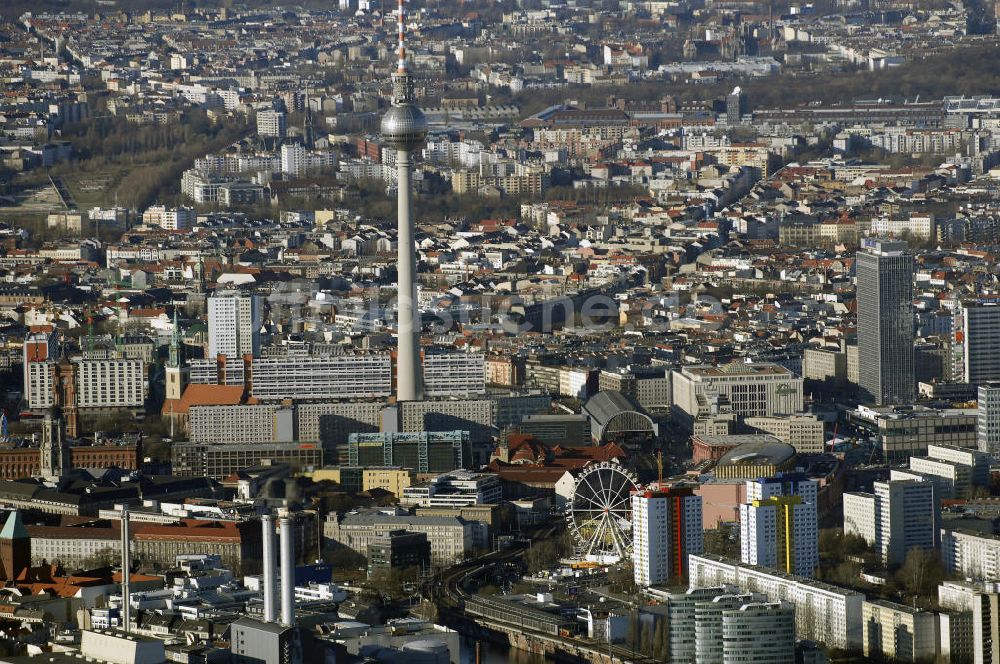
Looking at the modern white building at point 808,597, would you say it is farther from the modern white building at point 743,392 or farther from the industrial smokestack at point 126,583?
the modern white building at point 743,392

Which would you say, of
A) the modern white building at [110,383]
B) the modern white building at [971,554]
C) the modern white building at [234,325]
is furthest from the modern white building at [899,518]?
the modern white building at [234,325]

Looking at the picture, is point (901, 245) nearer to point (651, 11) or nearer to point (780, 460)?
point (780, 460)

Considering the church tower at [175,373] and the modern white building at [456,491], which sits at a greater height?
the church tower at [175,373]

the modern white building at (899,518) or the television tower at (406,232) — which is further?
the television tower at (406,232)

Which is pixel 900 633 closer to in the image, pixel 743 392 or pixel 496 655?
pixel 496 655

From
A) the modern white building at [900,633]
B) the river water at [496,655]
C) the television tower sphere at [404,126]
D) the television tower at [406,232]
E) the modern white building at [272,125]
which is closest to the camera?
the modern white building at [900,633]

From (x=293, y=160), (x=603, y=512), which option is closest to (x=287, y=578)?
(x=603, y=512)

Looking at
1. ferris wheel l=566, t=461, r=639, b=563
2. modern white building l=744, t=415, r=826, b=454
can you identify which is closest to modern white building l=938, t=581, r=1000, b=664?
ferris wheel l=566, t=461, r=639, b=563

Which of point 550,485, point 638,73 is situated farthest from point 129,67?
point 550,485
